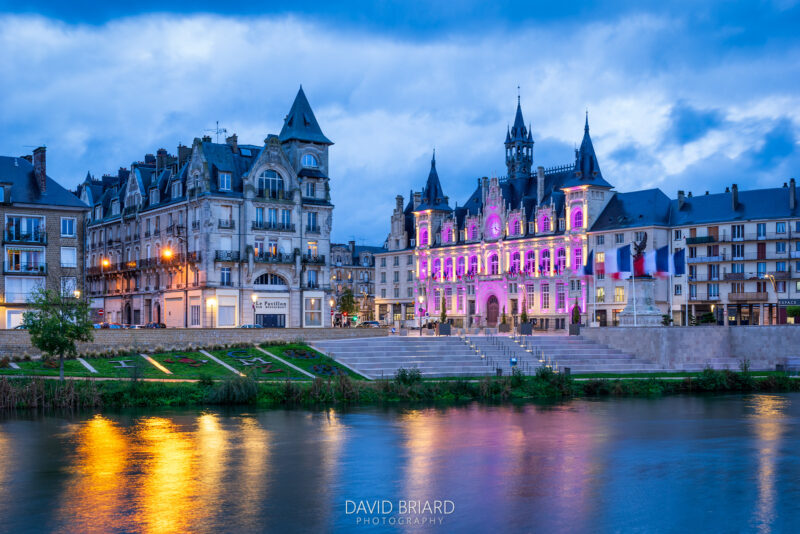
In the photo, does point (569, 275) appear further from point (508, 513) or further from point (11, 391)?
point (508, 513)

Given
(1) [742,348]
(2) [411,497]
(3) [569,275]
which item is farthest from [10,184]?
(3) [569,275]

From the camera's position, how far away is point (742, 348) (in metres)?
70.2

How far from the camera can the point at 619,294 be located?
330ft

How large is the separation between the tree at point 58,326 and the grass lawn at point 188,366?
5434 mm

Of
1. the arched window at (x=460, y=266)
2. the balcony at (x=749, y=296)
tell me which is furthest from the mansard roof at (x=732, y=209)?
the arched window at (x=460, y=266)

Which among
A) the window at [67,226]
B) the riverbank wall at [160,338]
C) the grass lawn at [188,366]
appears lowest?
the grass lawn at [188,366]

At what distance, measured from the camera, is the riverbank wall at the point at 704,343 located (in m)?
67.4

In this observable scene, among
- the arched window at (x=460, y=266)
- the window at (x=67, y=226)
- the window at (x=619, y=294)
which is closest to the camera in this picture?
the window at (x=67, y=226)

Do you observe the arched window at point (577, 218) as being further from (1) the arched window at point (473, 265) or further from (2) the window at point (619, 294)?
(1) the arched window at point (473, 265)

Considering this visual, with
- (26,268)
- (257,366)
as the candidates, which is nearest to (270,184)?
(26,268)

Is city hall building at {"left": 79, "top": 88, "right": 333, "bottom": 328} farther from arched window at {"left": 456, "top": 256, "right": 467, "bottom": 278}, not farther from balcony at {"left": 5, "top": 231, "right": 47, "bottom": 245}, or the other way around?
arched window at {"left": 456, "top": 256, "right": 467, "bottom": 278}

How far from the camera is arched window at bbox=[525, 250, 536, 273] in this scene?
111 m

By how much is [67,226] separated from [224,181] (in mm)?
19773

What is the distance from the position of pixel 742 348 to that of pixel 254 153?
47335 millimetres
